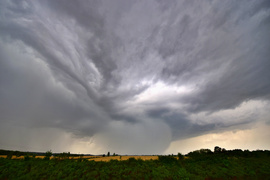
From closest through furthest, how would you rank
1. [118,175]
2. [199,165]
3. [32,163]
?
[118,175] < [32,163] < [199,165]

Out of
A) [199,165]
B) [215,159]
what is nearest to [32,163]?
[199,165]

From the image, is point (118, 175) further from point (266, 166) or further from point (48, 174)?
point (266, 166)

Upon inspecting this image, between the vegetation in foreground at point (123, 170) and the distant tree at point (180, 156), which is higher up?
the distant tree at point (180, 156)

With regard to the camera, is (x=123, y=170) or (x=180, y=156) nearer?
(x=123, y=170)

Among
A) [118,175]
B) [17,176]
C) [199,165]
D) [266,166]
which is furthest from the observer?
[266,166]

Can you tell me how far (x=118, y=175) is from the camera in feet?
70.1

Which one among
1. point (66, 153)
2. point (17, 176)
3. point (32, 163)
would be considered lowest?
point (17, 176)

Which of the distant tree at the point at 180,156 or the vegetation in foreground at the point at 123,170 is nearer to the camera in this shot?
the vegetation in foreground at the point at 123,170

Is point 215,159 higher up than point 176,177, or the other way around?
point 215,159

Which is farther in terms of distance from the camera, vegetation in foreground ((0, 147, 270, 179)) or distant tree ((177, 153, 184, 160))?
distant tree ((177, 153, 184, 160))

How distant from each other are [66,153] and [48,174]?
11.0m

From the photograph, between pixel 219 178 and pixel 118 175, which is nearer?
pixel 118 175

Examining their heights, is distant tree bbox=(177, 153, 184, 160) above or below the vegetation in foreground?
above

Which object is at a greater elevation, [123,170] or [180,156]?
[180,156]
